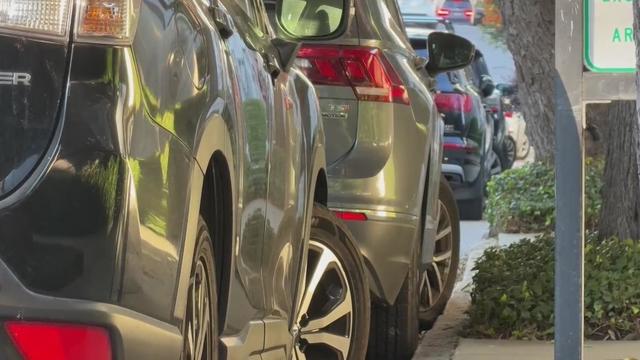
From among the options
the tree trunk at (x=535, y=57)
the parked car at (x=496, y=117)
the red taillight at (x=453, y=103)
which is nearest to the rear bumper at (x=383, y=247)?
the tree trunk at (x=535, y=57)

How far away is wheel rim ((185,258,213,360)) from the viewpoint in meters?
3.65

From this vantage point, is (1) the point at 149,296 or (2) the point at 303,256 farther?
(2) the point at 303,256

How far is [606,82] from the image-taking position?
5020mm

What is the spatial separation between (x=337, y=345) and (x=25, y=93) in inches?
127

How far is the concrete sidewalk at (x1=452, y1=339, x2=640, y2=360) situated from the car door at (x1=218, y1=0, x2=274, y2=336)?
2511mm

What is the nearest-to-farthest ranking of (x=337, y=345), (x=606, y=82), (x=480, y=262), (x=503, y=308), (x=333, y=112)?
(x=606, y=82) → (x=337, y=345) → (x=333, y=112) → (x=503, y=308) → (x=480, y=262)

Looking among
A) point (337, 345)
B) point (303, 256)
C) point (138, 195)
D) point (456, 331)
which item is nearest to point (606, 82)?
point (303, 256)

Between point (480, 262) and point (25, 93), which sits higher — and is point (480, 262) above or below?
below

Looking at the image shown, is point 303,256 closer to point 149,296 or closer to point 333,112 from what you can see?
point 333,112

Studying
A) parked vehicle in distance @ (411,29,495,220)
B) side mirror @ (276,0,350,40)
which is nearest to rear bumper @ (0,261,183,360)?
side mirror @ (276,0,350,40)

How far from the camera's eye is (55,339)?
2.91 metres

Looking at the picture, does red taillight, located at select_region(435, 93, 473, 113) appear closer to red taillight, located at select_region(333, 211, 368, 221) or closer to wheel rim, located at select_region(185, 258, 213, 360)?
red taillight, located at select_region(333, 211, 368, 221)

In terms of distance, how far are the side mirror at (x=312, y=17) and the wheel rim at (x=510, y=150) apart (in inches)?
592

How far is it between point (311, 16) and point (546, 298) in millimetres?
1915
